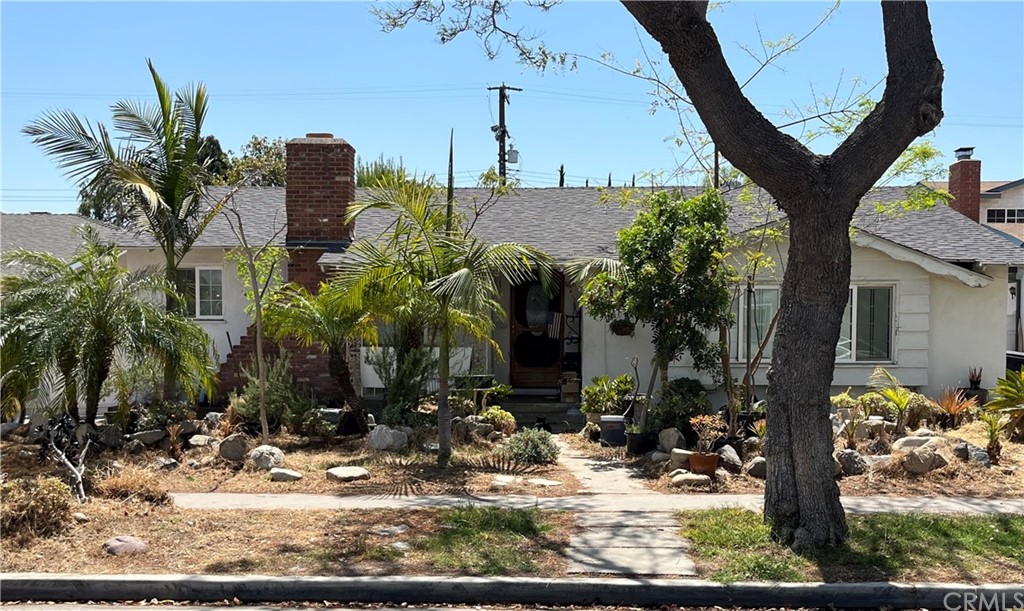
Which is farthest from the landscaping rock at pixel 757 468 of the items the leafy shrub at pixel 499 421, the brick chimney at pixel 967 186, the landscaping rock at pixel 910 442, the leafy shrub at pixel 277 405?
the brick chimney at pixel 967 186

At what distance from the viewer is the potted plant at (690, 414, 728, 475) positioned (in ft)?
30.9

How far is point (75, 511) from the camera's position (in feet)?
23.8

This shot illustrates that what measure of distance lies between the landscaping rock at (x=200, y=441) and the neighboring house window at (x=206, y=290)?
459 cm

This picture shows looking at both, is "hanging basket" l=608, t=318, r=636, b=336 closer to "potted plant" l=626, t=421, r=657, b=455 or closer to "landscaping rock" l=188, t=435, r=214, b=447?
"potted plant" l=626, t=421, r=657, b=455

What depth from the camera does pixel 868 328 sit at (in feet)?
46.2

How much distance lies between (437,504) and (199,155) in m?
7.50

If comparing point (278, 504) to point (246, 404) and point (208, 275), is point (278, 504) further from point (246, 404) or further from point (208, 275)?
point (208, 275)

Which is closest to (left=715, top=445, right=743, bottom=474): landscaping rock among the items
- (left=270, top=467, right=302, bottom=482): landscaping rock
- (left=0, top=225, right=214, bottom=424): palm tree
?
(left=270, top=467, right=302, bottom=482): landscaping rock

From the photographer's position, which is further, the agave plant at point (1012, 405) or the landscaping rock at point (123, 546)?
the agave plant at point (1012, 405)

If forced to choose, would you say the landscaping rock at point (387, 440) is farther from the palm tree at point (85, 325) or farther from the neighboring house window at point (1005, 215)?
the neighboring house window at point (1005, 215)

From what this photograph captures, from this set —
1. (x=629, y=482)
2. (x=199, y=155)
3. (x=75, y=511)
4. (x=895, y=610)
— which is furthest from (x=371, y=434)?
(x=895, y=610)

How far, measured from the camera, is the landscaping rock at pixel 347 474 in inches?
371

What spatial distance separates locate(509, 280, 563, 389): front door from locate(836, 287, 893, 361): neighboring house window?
4.91 meters

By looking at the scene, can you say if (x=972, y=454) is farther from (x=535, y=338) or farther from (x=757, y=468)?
(x=535, y=338)
